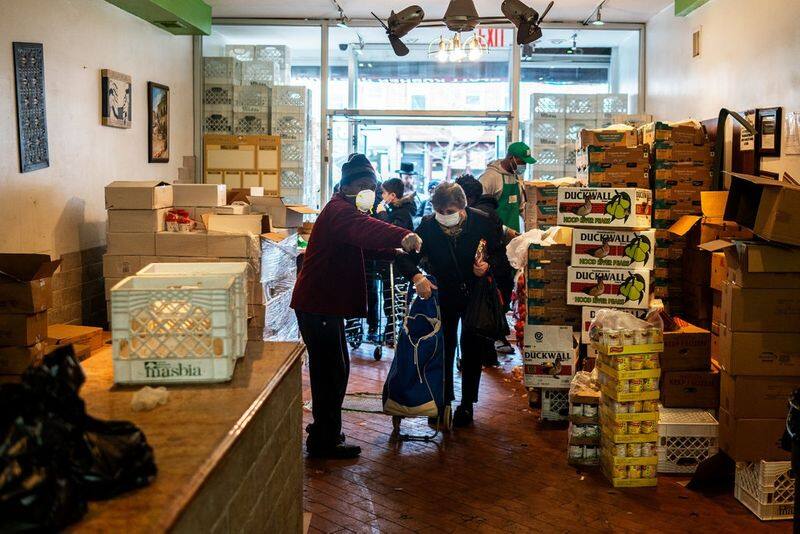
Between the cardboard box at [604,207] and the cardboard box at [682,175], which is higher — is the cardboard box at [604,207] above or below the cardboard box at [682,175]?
below

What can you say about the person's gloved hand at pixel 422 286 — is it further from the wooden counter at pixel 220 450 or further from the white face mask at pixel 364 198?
the wooden counter at pixel 220 450

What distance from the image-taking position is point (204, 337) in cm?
234

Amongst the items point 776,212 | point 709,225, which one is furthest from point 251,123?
point 776,212

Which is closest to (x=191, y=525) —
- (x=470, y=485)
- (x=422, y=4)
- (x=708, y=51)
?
(x=470, y=485)

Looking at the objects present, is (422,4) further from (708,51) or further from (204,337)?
(204,337)

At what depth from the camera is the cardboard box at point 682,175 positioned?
6105 mm

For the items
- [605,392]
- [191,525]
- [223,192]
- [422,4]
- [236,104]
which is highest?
[422,4]

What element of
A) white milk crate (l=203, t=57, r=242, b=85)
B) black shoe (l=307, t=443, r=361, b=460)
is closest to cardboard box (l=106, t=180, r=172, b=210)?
black shoe (l=307, t=443, r=361, b=460)

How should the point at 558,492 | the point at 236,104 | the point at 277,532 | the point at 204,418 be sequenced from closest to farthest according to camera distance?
1. the point at 204,418
2. the point at 277,532
3. the point at 558,492
4. the point at 236,104

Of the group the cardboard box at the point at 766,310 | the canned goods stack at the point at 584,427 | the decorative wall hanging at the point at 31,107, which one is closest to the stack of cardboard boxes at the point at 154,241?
the decorative wall hanging at the point at 31,107

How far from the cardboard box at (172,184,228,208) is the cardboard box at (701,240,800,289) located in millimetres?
3680

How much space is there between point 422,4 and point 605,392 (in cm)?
539

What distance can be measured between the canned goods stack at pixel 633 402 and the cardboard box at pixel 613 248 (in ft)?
3.00

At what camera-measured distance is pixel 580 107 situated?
9406 millimetres
